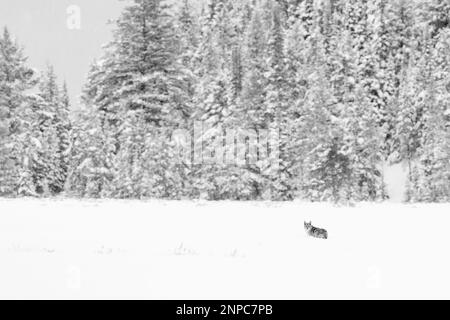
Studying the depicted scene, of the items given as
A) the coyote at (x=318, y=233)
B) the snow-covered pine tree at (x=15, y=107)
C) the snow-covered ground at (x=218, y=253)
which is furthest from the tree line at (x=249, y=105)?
the coyote at (x=318, y=233)

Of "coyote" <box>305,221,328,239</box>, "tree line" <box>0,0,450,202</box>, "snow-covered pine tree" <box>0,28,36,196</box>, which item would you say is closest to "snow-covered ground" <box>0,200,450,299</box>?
"coyote" <box>305,221,328,239</box>

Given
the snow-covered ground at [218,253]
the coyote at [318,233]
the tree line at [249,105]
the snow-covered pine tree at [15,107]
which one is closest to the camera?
the snow-covered ground at [218,253]

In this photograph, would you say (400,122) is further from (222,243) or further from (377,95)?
(222,243)

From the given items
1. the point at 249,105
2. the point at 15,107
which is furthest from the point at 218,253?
the point at 249,105

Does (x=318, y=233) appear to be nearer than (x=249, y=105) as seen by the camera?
Yes

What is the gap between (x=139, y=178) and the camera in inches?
1083

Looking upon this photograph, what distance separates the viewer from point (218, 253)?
746 cm

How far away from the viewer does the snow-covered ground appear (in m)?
5.72

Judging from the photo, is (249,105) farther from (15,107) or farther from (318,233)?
(318,233)

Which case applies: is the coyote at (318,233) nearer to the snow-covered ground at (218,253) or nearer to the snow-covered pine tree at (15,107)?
the snow-covered ground at (218,253)

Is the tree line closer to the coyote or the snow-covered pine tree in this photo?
the snow-covered pine tree

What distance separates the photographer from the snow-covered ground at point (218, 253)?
5.72 metres

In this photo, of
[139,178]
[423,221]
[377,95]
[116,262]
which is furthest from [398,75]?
[116,262]
